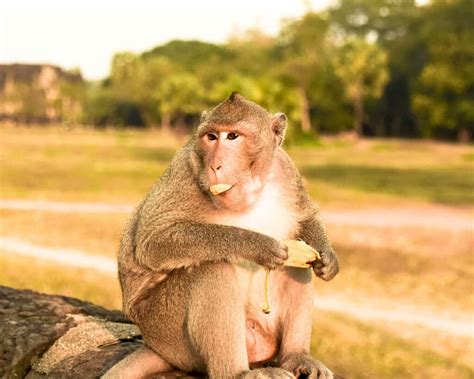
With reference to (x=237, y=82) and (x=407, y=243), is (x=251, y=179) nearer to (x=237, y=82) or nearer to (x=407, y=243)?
(x=407, y=243)

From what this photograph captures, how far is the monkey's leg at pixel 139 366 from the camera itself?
16.2 feet

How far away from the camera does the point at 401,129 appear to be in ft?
266

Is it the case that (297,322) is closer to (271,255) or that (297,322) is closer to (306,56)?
(271,255)

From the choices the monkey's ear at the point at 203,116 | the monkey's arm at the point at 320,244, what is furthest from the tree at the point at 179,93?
the monkey's ear at the point at 203,116

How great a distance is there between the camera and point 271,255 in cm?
453

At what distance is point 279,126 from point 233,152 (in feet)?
1.81

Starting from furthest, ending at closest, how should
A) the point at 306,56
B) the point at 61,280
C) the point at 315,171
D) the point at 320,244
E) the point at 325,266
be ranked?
the point at 306,56 → the point at 315,171 → the point at 61,280 → the point at 320,244 → the point at 325,266

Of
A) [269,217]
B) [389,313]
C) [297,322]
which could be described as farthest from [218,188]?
[389,313]

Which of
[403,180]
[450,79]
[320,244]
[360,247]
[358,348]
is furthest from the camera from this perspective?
[450,79]

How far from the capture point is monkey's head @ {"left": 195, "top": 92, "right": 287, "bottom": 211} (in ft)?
14.8

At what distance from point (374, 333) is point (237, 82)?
21.5 meters

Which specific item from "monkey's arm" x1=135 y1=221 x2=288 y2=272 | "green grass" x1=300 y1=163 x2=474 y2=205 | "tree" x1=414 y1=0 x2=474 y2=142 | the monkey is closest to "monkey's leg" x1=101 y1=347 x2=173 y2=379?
the monkey

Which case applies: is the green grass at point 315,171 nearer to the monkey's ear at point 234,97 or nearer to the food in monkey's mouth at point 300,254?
the food in monkey's mouth at point 300,254

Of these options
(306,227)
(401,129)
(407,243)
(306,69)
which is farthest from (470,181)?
(401,129)
